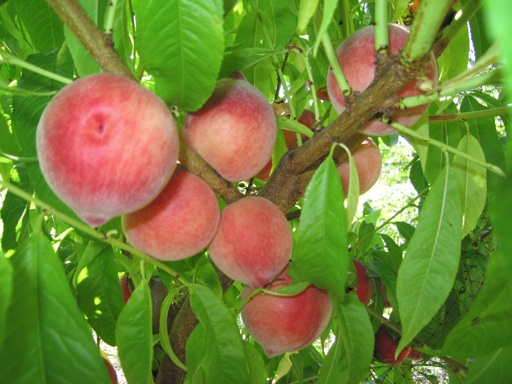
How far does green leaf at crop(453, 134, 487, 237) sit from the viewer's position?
32.0 inches

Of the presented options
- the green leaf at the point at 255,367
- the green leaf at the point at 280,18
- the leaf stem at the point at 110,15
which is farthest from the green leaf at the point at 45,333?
the green leaf at the point at 280,18

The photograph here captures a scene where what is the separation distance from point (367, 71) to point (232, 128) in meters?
0.21

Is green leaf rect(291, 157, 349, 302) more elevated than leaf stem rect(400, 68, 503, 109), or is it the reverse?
leaf stem rect(400, 68, 503, 109)

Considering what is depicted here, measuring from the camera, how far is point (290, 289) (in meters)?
0.74

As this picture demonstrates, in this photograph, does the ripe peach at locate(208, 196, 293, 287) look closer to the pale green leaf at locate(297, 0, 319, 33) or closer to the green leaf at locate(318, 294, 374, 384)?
the green leaf at locate(318, 294, 374, 384)

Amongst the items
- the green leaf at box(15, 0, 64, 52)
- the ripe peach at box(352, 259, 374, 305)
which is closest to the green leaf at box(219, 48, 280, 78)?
the green leaf at box(15, 0, 64, 52)

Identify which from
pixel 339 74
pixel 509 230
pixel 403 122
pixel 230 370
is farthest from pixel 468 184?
pixel 509 230

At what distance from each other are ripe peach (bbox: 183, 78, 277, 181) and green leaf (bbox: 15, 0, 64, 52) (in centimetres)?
37

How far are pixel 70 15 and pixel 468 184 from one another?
2.22ft

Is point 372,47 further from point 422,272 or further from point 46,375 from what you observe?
point 46,375

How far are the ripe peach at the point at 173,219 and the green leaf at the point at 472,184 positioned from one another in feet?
1.49

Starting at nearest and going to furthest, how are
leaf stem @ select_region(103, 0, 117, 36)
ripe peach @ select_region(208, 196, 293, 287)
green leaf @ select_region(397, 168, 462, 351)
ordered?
1. leaf stem @ select_region(103, 0, 117, 36)
2. green leaf @ select_region(397, 168, 462, 351)
3. ripe peach @ select_region(208, 196, 293, 287)

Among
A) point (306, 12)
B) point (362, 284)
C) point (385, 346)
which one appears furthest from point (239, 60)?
point (385, 346)

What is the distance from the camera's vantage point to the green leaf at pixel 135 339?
27.0 inches
